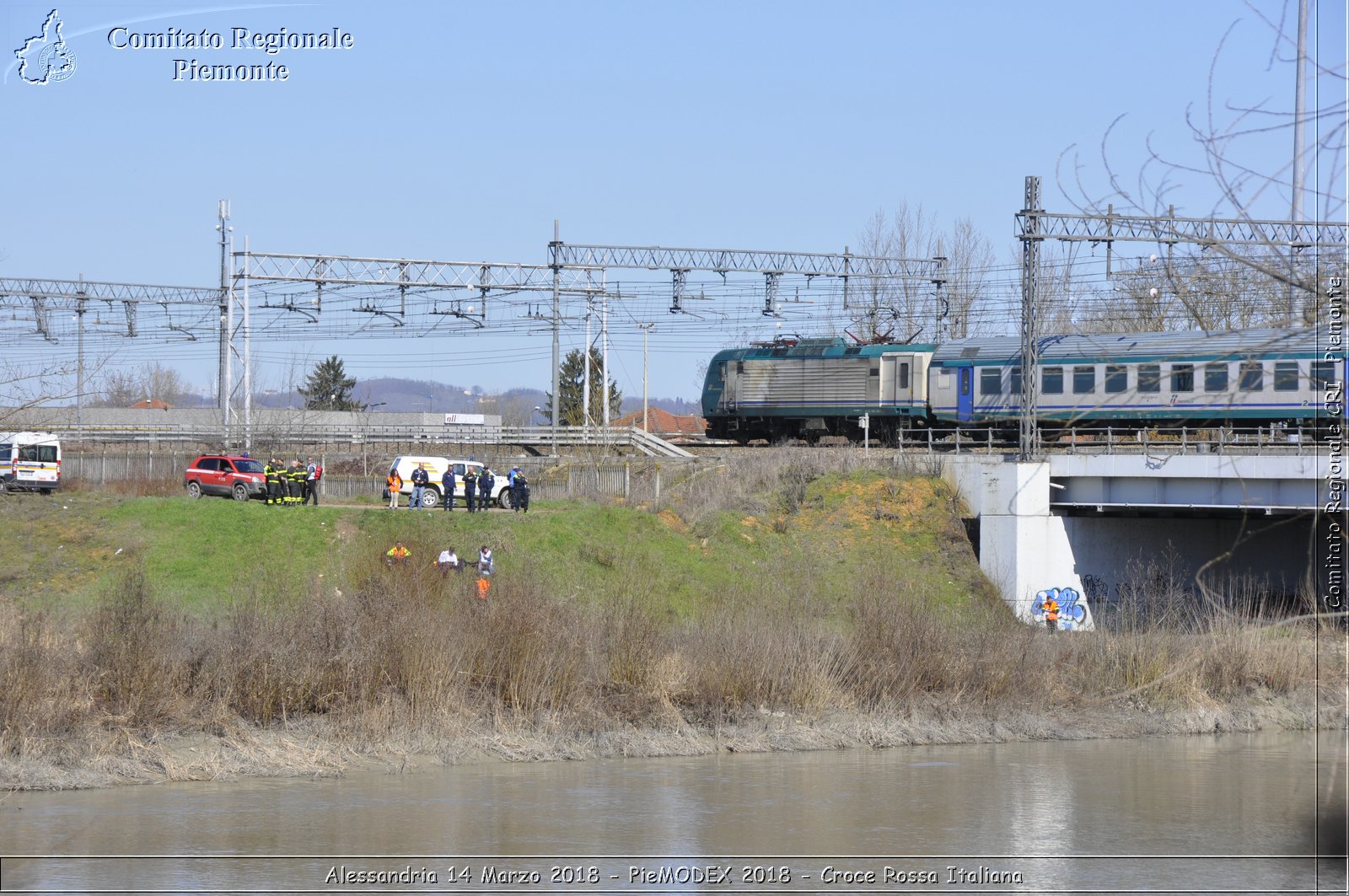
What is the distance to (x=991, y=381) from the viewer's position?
146ft

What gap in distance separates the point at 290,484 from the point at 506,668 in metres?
18.2

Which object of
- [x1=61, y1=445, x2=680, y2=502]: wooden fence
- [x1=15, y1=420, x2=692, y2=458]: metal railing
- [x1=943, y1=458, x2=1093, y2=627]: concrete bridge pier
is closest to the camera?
[x1=943, y1=458, x2=1093, y2=627]: concrete bridge pier

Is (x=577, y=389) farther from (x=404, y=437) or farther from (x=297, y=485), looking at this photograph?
(x=297, y=485)

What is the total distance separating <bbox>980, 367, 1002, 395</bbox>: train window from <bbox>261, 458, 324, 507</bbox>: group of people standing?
2182 cm

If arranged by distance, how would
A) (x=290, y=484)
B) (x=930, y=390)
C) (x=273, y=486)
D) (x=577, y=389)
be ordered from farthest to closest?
(x=577, y=389)
(x=930, y=390)
(x=290, y=484)
(x=273, y=486)

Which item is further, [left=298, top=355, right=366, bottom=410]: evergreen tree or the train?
[left=298, top=355, right=366, bottom=410]: evergreen tree

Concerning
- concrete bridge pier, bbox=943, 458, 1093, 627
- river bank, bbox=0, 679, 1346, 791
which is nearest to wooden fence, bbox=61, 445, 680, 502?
concrete bridge pier, bbox=943, 458, 1093, 627

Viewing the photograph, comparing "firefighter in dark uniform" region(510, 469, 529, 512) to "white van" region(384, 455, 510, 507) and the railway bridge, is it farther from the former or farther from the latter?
the railway bridge

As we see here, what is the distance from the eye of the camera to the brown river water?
14891 mm

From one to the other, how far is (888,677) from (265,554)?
16825mm

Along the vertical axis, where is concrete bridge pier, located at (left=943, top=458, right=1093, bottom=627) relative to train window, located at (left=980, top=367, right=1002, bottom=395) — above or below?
below

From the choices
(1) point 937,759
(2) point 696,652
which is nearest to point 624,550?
(2) point 696,652

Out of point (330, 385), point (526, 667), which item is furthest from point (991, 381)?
point (330, 385)

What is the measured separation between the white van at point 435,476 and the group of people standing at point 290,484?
8.07 ft
